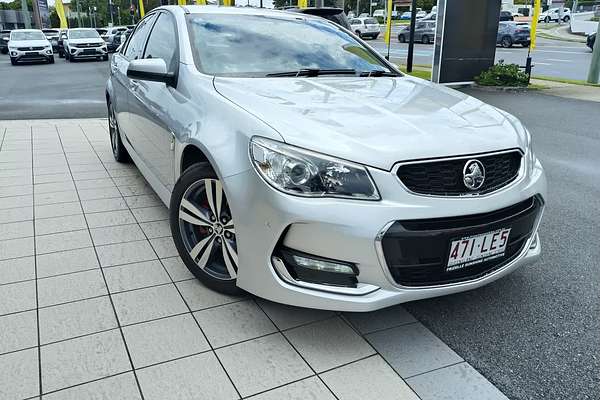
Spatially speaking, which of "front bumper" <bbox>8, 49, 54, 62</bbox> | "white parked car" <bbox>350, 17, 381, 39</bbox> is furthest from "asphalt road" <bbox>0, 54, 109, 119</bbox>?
"white parked car" <bbox>350, 17, 381, 39</bbox>

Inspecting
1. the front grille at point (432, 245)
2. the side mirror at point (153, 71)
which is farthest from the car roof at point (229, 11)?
the front grille at point (432, 245)

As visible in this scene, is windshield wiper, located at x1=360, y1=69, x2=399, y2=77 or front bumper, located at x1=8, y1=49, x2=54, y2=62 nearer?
windshield wiper, located at x1=360, y1=69, x2=399, y2=77

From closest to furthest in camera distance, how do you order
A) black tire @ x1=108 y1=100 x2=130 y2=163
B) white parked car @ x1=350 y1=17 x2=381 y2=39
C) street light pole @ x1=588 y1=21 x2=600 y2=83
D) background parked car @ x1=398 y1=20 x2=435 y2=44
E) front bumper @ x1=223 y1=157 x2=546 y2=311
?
front bumper @ x1=223 y1=157 x2=546 y2=311 → black tire @ x1=108 y1=100 x2=130 y2=163 → street light pole @ x1=588 y1=21 x2=600 y2=83 → background parked car @ x1=398 y1=20 x2=435 y2=44 → white parked car @ x1=350 y1=17 x2=381 y2=39

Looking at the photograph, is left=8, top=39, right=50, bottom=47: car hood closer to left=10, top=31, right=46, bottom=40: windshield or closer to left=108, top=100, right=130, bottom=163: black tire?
left=10, top=31, right=46, bottom=40: windshield

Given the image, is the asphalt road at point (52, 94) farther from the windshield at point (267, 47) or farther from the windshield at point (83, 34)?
the windshield at point (83, 34)

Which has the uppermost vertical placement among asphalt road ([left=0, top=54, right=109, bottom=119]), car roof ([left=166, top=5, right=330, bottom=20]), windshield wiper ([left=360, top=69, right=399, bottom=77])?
car roof ([left=166, top=5, right=330, bottom=20])

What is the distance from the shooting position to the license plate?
234 centimetres

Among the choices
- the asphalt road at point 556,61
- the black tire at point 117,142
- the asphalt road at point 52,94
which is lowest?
the asphalt road at point 52,94

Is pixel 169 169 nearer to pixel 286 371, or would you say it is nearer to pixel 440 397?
pixel 286 371

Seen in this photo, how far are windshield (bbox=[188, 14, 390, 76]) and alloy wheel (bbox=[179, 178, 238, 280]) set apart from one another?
85 centimetres

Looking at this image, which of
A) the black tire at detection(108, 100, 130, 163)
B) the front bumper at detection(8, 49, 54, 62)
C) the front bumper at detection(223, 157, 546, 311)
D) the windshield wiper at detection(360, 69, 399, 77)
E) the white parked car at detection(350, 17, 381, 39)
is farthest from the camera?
the white parked car at detection(350, 17, 381, 39)

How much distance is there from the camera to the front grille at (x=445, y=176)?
229 centimetres

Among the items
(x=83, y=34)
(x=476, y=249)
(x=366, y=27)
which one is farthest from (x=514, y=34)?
(x=476, y=249)

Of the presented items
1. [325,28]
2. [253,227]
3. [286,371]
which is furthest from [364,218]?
[325,28]
